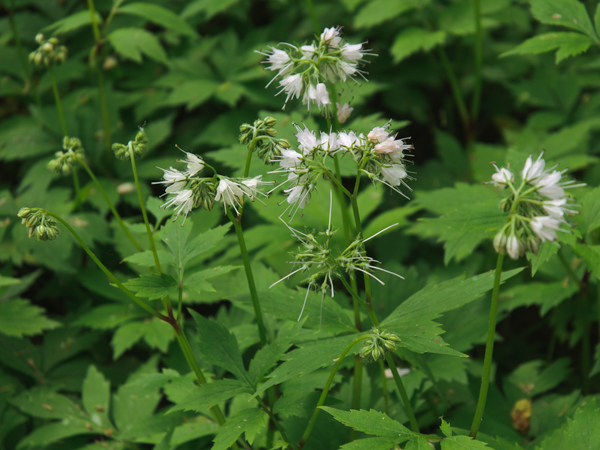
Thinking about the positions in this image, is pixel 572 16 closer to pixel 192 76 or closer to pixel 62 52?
pixel 192 76

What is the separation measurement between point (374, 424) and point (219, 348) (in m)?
0.62

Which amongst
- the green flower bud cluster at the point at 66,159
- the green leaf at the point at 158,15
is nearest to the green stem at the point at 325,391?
the green flower bud cluster at the point at 66,159

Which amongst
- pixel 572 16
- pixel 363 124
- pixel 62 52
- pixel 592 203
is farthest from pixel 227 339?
pixel 572 16

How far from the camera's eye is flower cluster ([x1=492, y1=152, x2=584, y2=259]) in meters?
1.20

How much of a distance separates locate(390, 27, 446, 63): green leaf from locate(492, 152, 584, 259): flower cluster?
2.51m

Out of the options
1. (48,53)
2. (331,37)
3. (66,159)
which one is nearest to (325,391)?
(331,37)

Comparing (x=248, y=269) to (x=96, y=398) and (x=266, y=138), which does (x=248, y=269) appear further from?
(x=96, y=398)

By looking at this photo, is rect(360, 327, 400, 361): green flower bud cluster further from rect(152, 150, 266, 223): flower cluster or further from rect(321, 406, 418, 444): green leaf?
rect(152, 150, 266, 223): flower cluster

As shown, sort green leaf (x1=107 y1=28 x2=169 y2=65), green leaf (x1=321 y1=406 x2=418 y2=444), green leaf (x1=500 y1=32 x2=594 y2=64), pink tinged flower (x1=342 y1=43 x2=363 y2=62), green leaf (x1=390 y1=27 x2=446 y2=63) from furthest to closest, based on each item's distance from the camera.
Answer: green leaf (x1=390 y1=27 x2=446 y2=63), green leaf (x1=107 y1=28 x2=169 y2=65), green leaf (x1=500 y1=32 x2=594 y2=64), pink tinged flower (x1=342 y1=43 x2=363 y2=62), green leaf (x1=321 y1=406 x2=418 y2=444)

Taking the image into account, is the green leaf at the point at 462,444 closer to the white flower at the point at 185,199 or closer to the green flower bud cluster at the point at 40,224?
the white flower at the point at 185,199

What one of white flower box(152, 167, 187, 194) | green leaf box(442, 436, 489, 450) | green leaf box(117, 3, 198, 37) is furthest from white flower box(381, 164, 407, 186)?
green leaf box(117, 3, 198, 37)

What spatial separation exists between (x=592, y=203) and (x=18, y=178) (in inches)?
164

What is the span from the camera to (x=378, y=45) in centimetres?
438

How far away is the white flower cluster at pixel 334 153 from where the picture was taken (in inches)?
58.7
